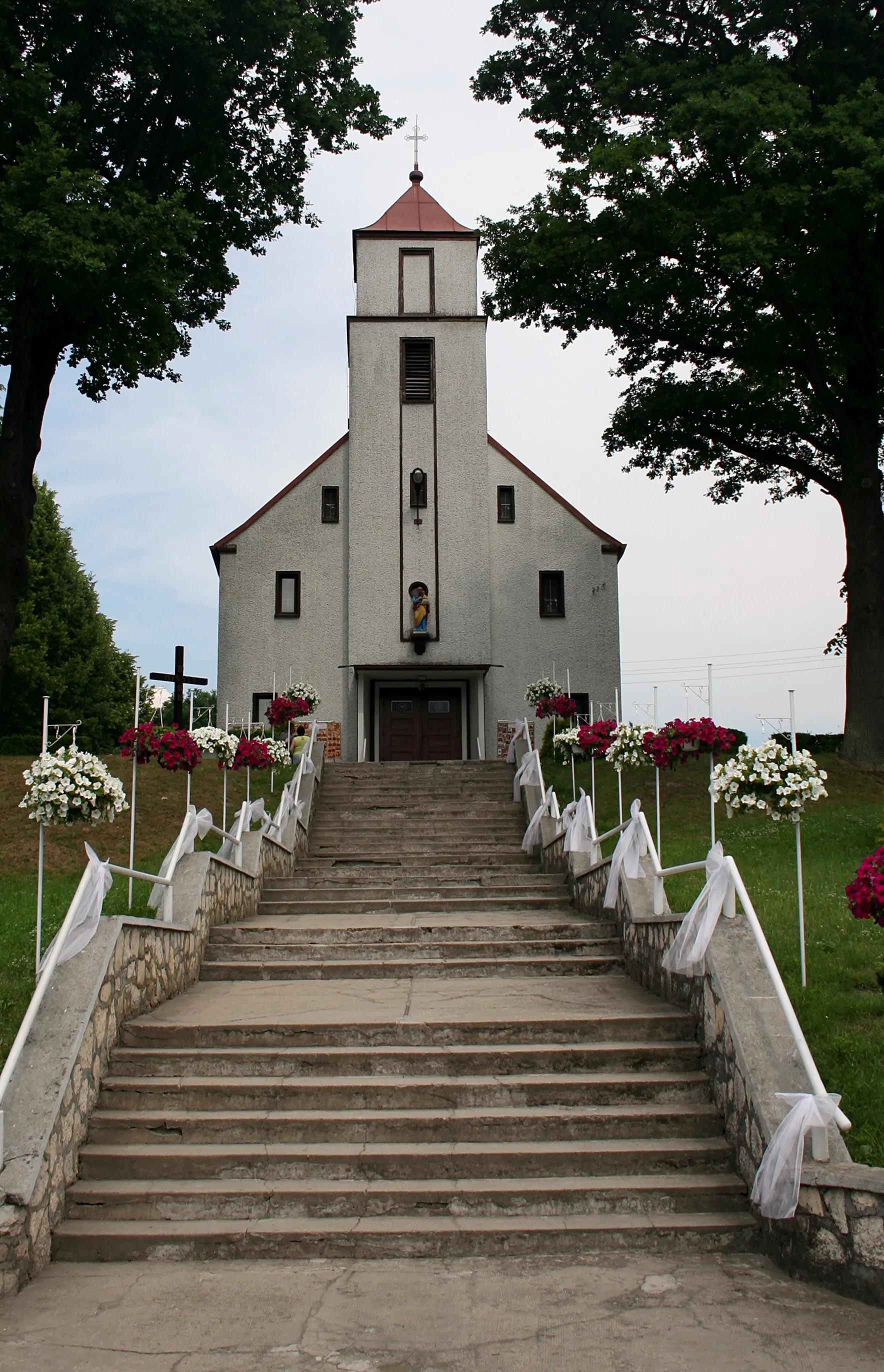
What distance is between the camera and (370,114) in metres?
18.4

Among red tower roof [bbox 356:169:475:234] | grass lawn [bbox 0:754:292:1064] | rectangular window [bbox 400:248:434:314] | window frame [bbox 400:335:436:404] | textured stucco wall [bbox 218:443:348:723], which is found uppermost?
red tower roof [bbox 356:169:475:234]

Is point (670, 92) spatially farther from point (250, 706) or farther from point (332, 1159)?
point (332, 1159)

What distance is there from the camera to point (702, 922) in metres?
6.32

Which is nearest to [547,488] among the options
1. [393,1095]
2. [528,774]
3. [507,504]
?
[507,504]

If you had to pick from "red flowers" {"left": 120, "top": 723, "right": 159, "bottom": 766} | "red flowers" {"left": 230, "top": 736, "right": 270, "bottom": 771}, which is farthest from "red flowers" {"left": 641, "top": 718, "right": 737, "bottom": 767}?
A: "red flowers" {"left": 230, "top": 736, "right": 270, "bottom": 771}

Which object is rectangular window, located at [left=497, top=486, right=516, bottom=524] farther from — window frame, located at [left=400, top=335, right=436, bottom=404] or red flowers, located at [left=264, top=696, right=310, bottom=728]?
red flowers, located at [left=264, top=696, right=310, bottom=728]

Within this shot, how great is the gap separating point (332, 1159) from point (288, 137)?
1751cm

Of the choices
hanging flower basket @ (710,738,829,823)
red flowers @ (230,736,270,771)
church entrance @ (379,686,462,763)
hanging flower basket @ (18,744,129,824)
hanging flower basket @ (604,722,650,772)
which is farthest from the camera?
church entrance @ (379,686,462,763)

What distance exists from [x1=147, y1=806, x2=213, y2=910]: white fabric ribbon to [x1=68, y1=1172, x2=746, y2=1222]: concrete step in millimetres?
2942

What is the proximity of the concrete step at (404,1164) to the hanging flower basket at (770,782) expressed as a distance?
3237 mm

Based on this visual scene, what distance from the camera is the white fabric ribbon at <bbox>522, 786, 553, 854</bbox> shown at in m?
13.7

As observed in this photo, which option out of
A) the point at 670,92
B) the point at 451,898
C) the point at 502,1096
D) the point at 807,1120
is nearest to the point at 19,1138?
the point at 502,1096

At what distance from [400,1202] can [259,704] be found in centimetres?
1944

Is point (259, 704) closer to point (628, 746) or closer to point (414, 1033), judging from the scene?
point (628, 746)
